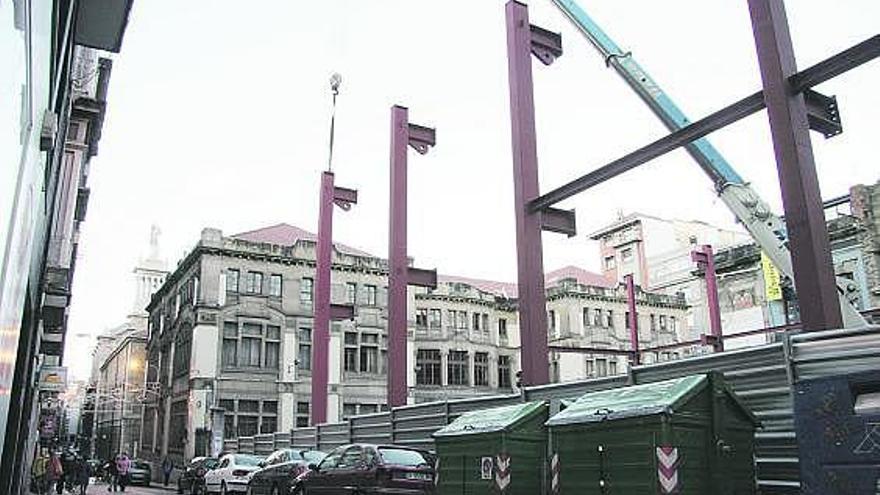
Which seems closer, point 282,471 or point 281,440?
point 282,471

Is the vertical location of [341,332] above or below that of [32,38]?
above

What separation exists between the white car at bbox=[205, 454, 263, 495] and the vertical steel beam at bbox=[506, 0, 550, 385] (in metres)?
12.8

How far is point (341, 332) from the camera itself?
5216 cm

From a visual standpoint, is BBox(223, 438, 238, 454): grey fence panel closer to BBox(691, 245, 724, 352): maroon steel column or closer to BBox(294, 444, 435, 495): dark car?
BBox(294, 444, 435, 495): dark car

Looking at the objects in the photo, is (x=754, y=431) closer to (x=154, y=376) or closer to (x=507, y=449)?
(x=507, y=449)

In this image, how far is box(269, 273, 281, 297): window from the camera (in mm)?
50344

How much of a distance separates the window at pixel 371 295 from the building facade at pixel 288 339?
76 mm

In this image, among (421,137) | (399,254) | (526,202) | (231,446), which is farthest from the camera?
(231,446)

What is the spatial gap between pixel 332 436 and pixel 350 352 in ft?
94.8

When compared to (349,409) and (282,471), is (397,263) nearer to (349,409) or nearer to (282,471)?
(282,471)

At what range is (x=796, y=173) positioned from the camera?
10281 mm

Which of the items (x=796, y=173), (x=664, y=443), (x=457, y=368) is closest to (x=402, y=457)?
(x=664, y=443)

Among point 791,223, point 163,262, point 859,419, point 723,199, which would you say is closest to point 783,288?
point 723,199

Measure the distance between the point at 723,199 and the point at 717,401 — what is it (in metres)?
9.57
